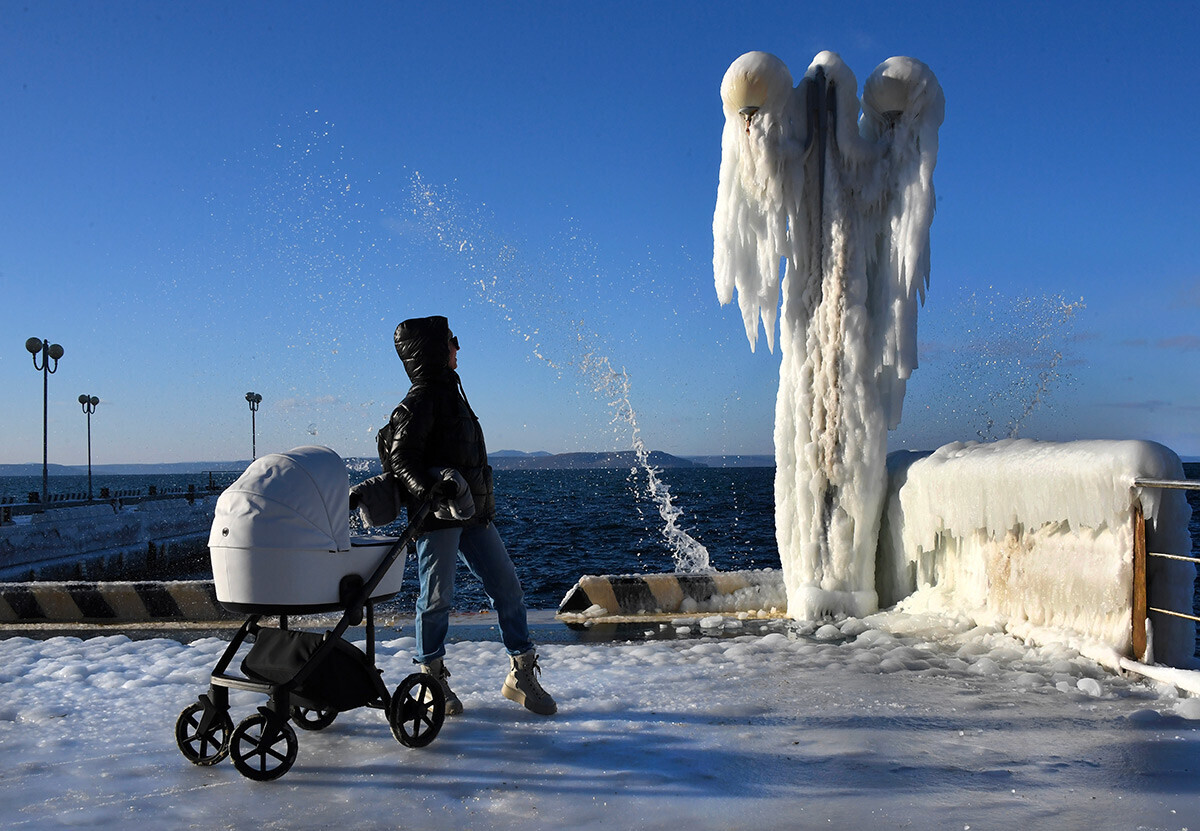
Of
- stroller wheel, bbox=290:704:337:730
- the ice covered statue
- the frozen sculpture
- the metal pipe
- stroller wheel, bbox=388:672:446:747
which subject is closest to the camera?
stroller wheel, bbox=388:672:446:747

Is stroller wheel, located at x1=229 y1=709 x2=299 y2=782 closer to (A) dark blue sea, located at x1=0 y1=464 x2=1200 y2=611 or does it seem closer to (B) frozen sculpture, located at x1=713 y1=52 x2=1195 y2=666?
(B) frozen sculpture, located at x1=713 y1=52 x2=1195 y2=666

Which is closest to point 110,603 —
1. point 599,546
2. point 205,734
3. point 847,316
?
point 205,734

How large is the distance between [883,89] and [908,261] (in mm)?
1464

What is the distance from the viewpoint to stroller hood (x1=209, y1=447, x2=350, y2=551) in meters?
3.64

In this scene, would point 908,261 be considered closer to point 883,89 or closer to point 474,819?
point 883,89

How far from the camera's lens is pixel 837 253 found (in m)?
7.37

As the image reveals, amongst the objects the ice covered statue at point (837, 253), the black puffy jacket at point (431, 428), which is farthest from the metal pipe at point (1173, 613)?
the black puffy jacket at point (431, 428)

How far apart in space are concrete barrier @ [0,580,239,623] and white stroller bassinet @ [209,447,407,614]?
181 inches

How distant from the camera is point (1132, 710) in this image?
447 centimetres

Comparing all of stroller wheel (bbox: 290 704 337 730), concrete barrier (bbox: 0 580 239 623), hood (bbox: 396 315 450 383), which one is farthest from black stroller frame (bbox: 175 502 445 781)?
concrete barrier (bbox: 0 580 239 623)

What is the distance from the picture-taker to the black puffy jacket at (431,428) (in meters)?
4.27

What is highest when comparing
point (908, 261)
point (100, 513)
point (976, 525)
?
point (908, 261)

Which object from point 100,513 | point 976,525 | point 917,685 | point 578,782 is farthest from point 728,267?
point 100,513

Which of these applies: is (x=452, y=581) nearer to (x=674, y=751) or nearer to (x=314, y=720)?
(x=314, y=720)
